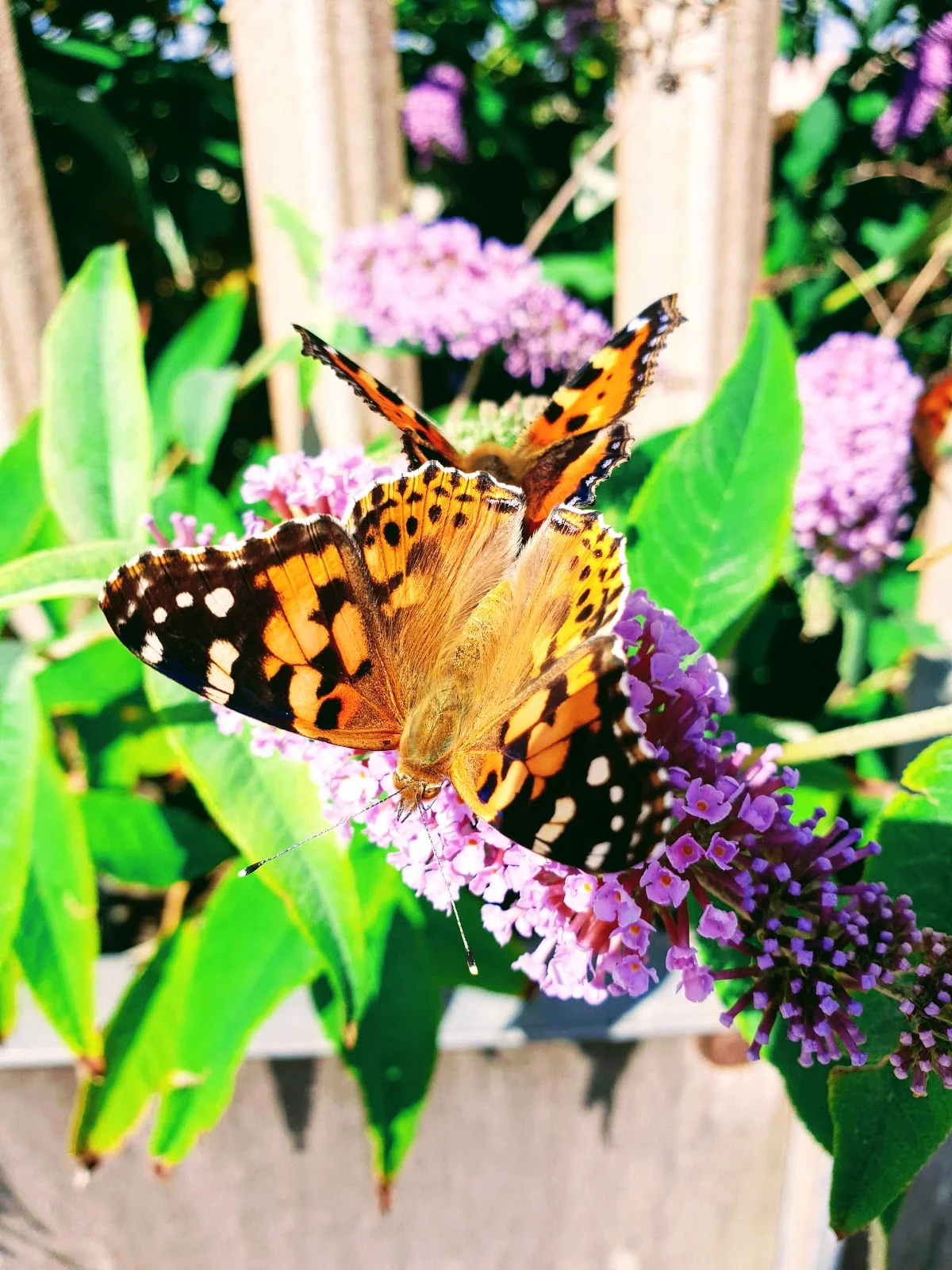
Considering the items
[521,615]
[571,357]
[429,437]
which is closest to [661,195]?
[571,357]

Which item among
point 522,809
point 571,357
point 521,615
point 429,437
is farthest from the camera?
point 571,357

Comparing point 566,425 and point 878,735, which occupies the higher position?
point 566,425

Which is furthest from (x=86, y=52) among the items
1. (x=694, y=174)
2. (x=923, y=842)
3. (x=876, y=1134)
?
(x=876, y=1134)

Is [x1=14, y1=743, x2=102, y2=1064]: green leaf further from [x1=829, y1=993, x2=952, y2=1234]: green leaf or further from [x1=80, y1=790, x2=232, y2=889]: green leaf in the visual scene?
[x1=829, y1=993, x2=952, y2=1234]: green leaf

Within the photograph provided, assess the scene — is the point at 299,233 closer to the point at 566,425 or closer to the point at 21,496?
the point at 21,496

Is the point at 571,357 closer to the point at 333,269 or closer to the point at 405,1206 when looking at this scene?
the point at 333,269
